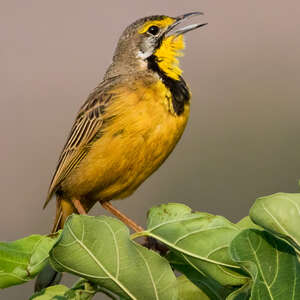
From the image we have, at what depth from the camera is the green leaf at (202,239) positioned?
159 centimetres

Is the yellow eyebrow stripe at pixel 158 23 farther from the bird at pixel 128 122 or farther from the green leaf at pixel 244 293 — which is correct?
the green leaf at pixel 244 293

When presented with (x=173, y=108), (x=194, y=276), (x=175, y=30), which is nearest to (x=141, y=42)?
(x=175, y=30)

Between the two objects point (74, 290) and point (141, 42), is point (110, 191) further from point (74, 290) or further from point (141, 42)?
point (74, 290)

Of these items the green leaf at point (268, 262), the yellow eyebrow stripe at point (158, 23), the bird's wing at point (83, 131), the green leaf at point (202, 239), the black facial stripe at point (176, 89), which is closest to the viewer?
the green leaf at point (268, 262)

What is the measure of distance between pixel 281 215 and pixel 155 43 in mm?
2222

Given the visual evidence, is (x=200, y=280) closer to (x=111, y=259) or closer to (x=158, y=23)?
(x=111, y=259)

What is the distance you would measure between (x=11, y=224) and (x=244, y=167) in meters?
1.42

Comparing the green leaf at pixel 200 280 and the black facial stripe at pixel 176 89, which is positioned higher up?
the black facial stripe at pixel 176 89

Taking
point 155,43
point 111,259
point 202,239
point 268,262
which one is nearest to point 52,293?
point 111,259

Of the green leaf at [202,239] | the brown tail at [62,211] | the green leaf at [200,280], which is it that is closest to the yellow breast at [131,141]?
the brown tail at [62,211]

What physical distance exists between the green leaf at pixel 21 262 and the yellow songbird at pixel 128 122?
1499 millimetres

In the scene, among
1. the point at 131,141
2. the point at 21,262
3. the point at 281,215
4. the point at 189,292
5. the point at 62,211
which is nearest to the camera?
the point at 281,215

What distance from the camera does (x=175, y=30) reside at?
3645 millimetres

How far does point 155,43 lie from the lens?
3.63 m
